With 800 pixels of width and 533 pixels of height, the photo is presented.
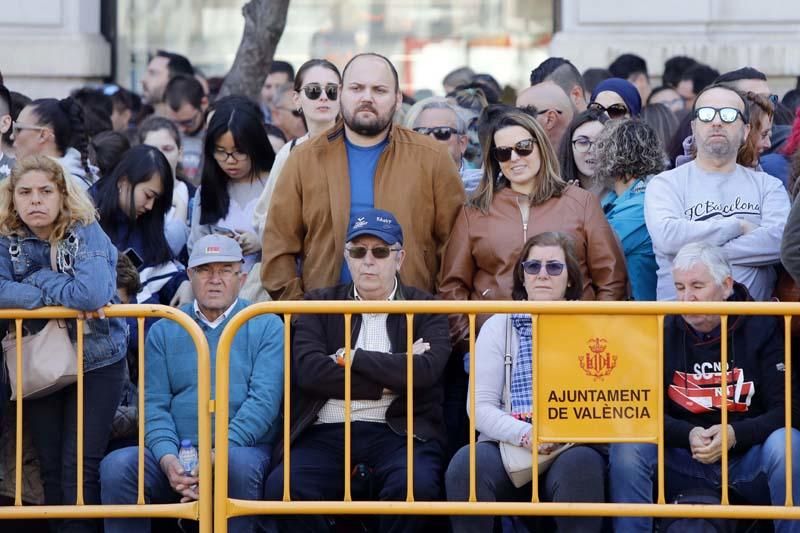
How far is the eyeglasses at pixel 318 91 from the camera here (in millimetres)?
8688

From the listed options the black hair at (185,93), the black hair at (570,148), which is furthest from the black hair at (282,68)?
the black hair at (570,148)

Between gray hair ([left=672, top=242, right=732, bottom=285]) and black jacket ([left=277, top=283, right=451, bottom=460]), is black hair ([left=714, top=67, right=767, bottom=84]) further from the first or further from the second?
black jacket ([left=277, top=283, right=451, bottom=460])

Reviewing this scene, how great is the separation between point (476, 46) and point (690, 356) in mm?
8319

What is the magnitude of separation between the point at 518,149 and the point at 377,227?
3.06 feet

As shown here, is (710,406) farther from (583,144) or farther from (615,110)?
(615,110)

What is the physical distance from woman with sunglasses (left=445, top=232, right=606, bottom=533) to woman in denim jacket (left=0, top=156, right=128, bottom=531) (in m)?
1.65

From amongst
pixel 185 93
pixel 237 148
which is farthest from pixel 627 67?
pixel 237 148

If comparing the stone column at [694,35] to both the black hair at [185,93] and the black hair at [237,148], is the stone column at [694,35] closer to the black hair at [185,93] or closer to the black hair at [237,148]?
the black hair at [185,93]

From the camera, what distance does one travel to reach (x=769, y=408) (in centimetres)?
680

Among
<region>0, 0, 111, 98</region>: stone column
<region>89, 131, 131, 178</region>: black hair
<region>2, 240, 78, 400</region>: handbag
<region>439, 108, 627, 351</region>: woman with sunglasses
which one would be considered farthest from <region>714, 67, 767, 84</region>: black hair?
<region>0, 0, 111, 98</region>: stone column

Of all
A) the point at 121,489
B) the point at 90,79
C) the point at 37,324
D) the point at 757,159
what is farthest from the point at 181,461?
the point at 90,79

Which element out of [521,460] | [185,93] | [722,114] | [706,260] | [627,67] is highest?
[627,67]

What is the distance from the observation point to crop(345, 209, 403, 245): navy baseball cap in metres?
7.10

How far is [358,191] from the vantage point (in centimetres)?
772
